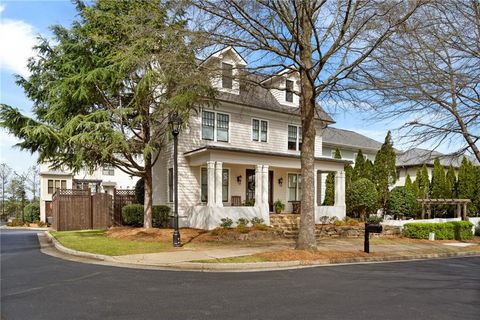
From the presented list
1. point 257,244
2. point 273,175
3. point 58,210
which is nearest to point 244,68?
point 257,244

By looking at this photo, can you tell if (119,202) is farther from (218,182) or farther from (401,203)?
(401,203)

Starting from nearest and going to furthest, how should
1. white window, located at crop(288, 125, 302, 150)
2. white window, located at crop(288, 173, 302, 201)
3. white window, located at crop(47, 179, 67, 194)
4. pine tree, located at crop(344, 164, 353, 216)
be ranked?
1. white window, located at crop(288, 125, 302, 150)
2. white window, located at crop(288, 173, 302, 201)
3. pine tree, located at crop(344, 164, 353, 216)
4. white window, located at crop(47, 179, 67, 194)

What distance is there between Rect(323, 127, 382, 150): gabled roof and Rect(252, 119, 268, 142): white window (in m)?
10.1

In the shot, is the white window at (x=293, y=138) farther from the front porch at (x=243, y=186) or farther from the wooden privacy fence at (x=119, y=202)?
the wooden privacy fence at (x=119, y=202)

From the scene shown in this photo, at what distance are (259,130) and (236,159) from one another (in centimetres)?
420

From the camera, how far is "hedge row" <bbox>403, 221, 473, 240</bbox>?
21.0 m

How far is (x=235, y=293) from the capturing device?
302 inches

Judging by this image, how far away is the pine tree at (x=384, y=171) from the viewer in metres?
27.0

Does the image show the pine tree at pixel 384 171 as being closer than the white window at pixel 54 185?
Yes

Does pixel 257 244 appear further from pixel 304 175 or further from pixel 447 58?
pixel 447 58

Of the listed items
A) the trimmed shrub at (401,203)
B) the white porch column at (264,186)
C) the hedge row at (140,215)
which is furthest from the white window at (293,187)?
the hedge row at (140,215)

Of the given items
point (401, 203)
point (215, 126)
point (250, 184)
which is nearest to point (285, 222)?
point (250, 184)

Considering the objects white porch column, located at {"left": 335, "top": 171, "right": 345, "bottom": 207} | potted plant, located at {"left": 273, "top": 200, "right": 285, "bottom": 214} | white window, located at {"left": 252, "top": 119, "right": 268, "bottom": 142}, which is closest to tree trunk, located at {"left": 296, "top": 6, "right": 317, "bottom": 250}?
white window, located at {"left": 252, "top": 119, "right": 268, "bottom": 142}

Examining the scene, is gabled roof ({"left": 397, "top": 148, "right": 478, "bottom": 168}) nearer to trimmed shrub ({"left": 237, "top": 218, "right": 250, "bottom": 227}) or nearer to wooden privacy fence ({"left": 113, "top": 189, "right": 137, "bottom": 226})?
trimmed shrub ({"left": 237, "top": 218, "right": 250, "bottom": 227})
